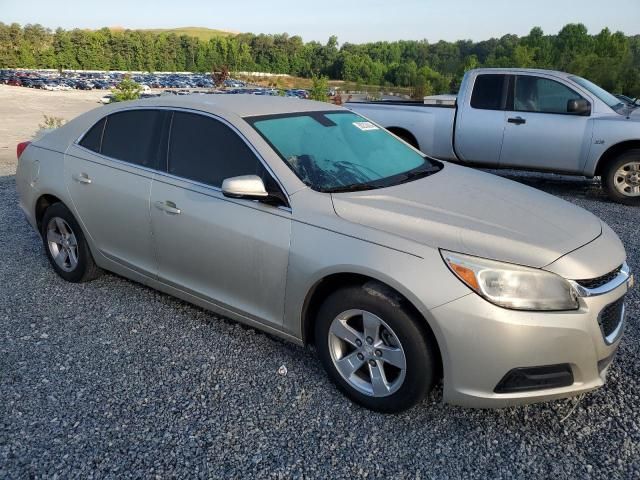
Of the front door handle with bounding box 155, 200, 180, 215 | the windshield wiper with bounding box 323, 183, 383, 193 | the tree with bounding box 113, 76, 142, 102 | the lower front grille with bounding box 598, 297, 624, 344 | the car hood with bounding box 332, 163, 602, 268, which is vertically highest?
Result: the tree with bounding box 113, 76, 142, 102

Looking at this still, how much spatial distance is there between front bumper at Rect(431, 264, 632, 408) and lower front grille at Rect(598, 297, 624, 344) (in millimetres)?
34

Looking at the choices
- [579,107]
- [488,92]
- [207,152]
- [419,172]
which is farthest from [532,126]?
[207,152]

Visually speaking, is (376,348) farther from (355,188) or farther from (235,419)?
(355,188)

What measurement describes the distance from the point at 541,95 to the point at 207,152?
5831 millimetres

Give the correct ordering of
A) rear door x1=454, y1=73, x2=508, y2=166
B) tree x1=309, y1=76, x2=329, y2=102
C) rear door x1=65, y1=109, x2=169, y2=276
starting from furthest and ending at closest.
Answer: tree x1=309, y1=76, x2=329, y2=102, rear door x1=454, y1=73, x2=508, y2=166, rear door x1=65, y1=109, x2=169, y2=276

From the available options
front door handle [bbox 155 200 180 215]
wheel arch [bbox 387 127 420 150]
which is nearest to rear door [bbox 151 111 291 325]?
front door handle [bbox 155 200 180 215]

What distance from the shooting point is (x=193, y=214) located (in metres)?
3.33

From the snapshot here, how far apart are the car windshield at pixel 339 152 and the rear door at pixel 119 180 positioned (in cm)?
88

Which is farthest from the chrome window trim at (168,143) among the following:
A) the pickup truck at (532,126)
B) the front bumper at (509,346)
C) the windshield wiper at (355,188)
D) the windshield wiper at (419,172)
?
the pickup truck at (532,126)

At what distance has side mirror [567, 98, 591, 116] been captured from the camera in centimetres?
713

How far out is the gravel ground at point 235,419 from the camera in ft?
8.08

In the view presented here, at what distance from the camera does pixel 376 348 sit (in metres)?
2.72

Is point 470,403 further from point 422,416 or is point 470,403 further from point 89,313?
point 89,313

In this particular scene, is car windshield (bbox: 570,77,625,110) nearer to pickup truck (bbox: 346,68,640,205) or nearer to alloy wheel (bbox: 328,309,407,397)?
pickup truck (bbox: 346,68,640,205)
